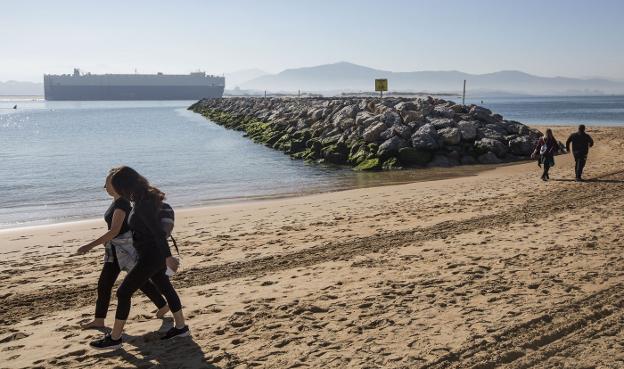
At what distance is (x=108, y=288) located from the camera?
575 cm

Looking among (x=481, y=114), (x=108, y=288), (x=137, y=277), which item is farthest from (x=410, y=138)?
(x=137, y=277)

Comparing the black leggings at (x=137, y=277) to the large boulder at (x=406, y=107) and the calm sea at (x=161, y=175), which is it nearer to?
the calm sea at (x=161, y=175)

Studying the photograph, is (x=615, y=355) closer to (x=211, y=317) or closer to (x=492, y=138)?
(x=211, y=317)

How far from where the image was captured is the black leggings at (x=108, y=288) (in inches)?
223

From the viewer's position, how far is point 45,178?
75.6ft

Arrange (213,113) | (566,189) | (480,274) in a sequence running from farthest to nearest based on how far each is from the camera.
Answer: (213,113) → (566,189) → (480,274)

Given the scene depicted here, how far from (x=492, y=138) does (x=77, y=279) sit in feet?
65.8

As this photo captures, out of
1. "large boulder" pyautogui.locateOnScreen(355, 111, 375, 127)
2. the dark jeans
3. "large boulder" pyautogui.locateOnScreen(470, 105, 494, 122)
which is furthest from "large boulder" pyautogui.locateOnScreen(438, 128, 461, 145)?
the dark jeans

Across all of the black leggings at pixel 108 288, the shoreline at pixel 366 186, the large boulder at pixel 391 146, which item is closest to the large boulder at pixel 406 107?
the large boulder at pixel 391 146

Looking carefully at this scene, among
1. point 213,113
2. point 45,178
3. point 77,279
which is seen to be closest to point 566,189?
point 77,279

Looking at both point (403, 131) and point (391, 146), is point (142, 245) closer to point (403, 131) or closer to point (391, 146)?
point (391, 146)

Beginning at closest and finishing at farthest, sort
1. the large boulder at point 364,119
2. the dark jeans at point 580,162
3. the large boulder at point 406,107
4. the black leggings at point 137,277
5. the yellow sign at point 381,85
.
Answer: the black leggings at point 137,277 → the dark jeans at point 580,162 → the large boulder at point 364,119 → the large boulder at point 406,107 → the yellow sign at point 381,85

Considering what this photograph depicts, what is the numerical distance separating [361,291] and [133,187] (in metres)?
3.12

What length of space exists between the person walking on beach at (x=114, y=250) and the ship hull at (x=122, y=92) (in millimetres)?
192121
